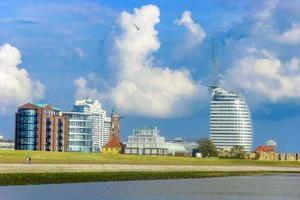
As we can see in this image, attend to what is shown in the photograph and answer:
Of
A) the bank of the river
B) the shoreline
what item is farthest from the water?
the shoreline

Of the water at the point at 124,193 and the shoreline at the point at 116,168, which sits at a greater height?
the shoreline at the point at 116,168

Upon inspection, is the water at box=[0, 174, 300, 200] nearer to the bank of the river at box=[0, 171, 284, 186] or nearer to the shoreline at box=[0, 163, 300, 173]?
the bank of the river at box=[0, 171, 284, 186]

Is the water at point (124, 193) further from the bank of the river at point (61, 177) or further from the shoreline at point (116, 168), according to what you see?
the shoreline at point (116, 168)

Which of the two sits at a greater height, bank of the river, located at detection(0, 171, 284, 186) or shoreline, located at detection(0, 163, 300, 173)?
shoreline, located at detection(0, 163, 300, 173)

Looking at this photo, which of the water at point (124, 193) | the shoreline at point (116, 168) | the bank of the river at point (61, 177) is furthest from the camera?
the shoreline at point (116, 168)

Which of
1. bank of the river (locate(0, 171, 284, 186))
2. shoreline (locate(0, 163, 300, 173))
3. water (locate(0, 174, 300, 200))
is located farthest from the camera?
shoreline (locate(0, 163, 300, 173))

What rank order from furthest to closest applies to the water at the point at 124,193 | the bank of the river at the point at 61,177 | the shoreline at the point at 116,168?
the shoreline at the point at 116,168
the bank of the river at the point at 61,177
the water at the point at 124,193

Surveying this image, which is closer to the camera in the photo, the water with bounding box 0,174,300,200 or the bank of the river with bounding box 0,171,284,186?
Result: the water with bounding box 0,174,300,200

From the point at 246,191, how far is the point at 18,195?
95.0 feet

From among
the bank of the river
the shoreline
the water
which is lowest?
the water

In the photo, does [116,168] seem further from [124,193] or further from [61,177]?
[124,193]

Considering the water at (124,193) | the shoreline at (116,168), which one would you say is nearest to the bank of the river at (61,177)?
the shoreline at (116,168)

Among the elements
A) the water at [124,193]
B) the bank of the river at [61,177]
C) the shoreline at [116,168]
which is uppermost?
the shoreline at [116,168]

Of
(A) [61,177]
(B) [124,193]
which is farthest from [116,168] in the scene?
(B) [124,193]
